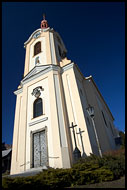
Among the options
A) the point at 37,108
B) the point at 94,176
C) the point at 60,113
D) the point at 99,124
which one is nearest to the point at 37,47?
the point at 37,108

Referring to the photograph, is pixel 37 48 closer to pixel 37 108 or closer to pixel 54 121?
pixel 37 108

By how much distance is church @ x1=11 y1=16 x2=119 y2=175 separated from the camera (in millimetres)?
9984

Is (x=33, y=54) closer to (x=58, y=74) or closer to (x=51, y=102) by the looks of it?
(x=58, y=74)

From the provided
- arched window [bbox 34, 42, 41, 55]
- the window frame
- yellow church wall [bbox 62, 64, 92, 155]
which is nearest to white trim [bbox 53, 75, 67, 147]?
yellow church wall [bbox 62, 64, 92, 155]

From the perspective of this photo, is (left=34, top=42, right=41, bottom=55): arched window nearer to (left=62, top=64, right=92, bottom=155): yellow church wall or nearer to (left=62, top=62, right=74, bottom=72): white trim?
(left=62, top=62, right=74, bottom=72): white trim

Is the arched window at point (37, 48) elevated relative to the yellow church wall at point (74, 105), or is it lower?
elevated

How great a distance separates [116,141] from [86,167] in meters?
16.4

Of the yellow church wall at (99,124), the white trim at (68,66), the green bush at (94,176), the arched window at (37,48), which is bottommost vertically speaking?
the green bush at (94,176)

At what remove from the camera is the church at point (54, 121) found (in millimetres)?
9984

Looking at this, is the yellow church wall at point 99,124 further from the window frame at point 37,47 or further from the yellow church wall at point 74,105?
the window frame at point 37,47

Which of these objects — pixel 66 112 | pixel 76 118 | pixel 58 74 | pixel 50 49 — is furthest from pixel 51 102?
pixel 50 49

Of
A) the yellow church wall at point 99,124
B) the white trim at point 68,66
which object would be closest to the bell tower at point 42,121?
the white trim at point 68,66

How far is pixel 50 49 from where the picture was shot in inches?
701

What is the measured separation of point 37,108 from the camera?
13523 mm
